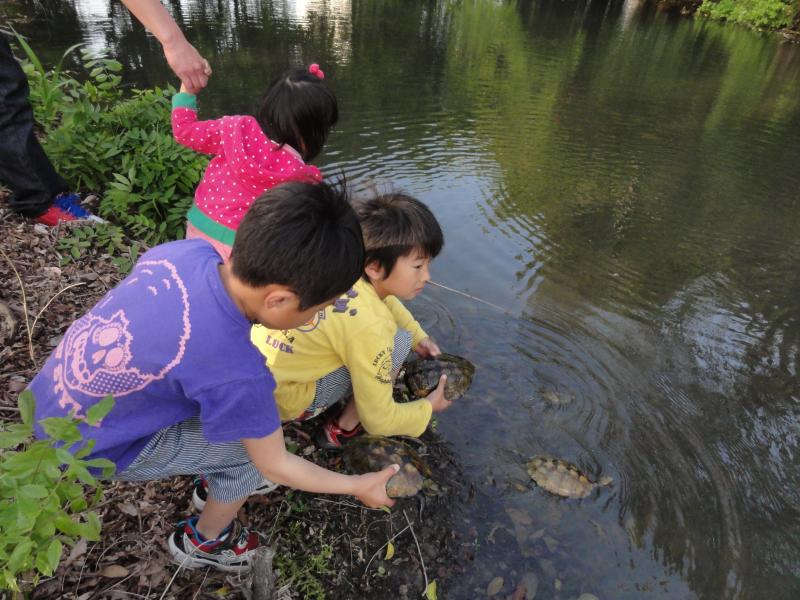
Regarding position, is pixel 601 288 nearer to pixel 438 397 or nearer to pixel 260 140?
pixel 438 397

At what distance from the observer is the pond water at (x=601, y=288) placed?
8.04ft

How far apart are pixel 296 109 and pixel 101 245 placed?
1.59 metres

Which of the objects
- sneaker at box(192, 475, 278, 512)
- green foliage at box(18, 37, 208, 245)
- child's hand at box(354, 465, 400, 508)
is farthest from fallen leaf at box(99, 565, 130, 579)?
green foliage at box(18, 37, 208, 245)

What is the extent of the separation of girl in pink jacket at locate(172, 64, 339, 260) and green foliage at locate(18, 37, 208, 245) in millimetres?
907

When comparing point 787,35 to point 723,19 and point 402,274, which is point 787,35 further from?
point 402,274

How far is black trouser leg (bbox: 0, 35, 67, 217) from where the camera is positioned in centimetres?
277

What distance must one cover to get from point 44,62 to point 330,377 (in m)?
9.01

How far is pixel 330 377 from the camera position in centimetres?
234

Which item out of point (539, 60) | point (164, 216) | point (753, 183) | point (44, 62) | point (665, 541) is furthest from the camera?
point (539, 60)

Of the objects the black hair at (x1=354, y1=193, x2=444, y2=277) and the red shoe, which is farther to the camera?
the red shoe

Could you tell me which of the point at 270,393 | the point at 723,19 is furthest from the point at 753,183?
the point at 723,19

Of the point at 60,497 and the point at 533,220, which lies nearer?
the point at 60,497

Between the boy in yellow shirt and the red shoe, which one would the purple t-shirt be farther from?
the red shoe

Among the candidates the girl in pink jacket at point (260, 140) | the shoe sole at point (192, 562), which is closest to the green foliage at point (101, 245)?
the girl in pink jacket at point (260, 140)
